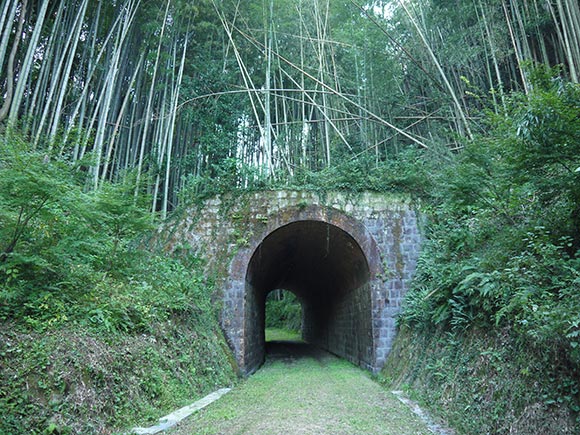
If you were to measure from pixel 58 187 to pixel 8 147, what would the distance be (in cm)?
57

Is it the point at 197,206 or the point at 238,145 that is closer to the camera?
the point at 197,206

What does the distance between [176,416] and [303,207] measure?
4.93m

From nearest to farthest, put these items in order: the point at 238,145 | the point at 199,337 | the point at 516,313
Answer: the point at 516,313
the point at 199,337
the point at 238,145

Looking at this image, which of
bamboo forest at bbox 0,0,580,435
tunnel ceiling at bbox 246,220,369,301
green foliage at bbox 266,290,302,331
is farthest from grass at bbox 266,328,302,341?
bamboo forest at bbox 0,0,580,435

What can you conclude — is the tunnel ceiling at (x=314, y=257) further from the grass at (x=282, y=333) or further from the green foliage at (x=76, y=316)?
the grass at (x=282, y=333)

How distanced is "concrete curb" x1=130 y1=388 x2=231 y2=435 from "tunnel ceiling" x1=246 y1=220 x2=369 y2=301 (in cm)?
350

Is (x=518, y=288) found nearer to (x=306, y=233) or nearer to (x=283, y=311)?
(x=306, y=233)

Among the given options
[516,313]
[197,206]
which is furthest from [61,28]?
[516,313]

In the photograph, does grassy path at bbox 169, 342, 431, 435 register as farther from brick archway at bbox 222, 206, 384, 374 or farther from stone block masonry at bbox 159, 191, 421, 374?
brick archway at bbox 222, 206, 384, 374

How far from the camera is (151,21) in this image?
10.2m

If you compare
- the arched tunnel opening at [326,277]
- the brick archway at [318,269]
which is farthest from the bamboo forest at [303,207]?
the arched tunnel opening at [326,277]

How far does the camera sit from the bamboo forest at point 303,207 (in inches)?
132

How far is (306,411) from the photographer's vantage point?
4508 millimetres

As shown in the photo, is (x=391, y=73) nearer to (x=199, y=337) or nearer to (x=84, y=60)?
(x=84, y=60)
